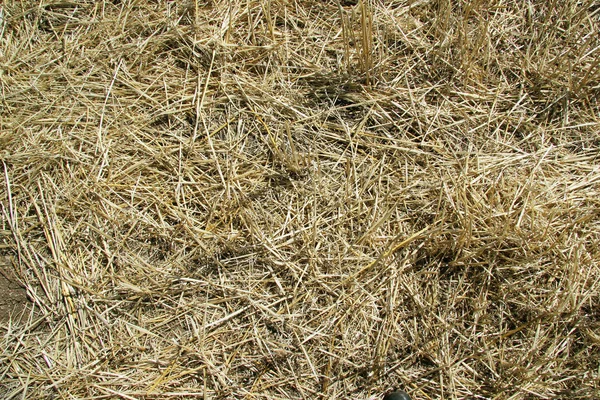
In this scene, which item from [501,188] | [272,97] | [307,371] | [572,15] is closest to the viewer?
[307,371]

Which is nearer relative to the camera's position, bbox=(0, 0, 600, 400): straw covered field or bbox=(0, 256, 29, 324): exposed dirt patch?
bbox=(0, 0, 600, 400): straw covered field

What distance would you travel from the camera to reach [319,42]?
2.15 metres

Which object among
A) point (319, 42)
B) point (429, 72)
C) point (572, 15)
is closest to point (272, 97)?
point (319, 42)

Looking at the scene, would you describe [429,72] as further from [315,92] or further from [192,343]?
[192,343]

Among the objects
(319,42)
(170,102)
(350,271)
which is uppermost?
(319,42)

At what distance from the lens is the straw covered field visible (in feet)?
5.64

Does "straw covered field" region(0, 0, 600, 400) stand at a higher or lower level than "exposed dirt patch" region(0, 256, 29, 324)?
higher

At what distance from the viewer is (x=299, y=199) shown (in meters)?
1.90

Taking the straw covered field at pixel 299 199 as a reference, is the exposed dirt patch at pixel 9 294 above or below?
below

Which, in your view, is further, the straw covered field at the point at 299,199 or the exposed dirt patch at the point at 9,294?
the exposed dirt patch at the point at 9,294

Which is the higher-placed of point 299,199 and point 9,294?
point 299,199

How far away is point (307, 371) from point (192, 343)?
16.8 inches

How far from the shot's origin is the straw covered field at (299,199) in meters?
1.72

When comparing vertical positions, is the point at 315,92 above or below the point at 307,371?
above
